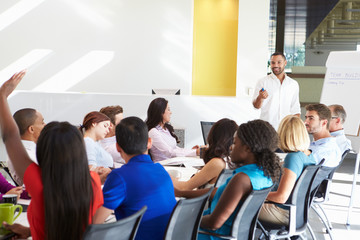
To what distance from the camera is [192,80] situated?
9617mm

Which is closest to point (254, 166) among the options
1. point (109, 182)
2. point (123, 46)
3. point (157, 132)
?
point (109, 182)

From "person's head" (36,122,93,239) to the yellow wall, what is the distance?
792cm

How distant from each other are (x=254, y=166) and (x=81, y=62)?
7.15 m

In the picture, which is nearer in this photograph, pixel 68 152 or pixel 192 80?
pixel 68 152

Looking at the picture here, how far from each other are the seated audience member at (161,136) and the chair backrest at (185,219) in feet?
7.11

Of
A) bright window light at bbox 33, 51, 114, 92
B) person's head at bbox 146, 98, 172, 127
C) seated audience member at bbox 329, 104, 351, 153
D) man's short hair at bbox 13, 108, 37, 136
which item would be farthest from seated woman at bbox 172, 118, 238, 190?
bright window light at bbox 33, 51, 114, 92

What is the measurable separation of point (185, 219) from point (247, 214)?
1.46 ft

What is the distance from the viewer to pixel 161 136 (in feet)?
14.4

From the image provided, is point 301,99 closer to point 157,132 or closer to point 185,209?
point 157,132

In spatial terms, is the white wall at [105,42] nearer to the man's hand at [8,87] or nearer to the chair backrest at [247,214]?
the chair backrest at [247,214]

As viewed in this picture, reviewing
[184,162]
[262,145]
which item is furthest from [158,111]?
[262,145]

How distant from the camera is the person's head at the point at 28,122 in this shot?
3.06 m

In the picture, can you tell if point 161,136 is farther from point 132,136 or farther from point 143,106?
point 143,106

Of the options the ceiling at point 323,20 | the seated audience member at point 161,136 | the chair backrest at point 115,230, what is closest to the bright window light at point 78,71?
the seated audience member at point 161,136
